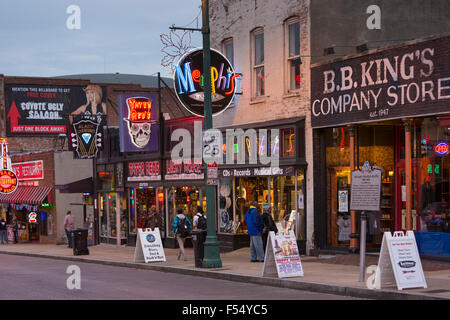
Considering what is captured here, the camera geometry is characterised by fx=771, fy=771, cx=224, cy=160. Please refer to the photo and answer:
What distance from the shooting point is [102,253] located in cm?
2984

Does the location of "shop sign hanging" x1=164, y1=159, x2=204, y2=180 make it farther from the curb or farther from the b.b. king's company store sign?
the b.b. king's company store sign

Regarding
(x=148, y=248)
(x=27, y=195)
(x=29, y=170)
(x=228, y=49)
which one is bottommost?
(x=148, y=248)

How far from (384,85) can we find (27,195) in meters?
27.8

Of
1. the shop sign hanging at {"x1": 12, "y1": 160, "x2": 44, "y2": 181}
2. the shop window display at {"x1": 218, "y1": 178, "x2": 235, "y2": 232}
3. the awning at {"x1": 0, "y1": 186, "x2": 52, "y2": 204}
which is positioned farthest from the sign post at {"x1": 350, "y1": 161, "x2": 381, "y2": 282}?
the shop sign hanging at {"x1": 12, "y1": 160, "x2": 44, "y2": 181}

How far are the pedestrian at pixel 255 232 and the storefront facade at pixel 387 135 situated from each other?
1.84m

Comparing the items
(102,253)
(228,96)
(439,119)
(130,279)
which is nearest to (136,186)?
(102,253)

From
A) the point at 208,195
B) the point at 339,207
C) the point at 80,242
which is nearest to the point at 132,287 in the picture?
the point at 208,195

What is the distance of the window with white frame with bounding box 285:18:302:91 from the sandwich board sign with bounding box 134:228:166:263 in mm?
6248

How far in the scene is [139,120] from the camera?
99.6 feet

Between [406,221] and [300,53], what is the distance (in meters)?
6.34

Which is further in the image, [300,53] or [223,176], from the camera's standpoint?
[223,176]

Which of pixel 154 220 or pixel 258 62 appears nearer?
pixel 258 62

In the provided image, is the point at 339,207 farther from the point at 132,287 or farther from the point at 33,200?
the point at 33,200
